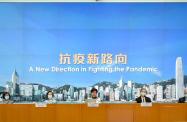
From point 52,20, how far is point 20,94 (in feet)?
6.43

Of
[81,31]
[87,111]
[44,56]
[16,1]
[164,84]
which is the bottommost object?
[87,111]

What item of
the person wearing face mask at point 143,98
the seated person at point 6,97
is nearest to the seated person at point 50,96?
the seated person at point 6,97

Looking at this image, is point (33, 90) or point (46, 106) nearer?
point (46, 106)

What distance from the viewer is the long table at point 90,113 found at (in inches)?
333

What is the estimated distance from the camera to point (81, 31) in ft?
30.5

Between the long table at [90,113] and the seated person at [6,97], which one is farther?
the seated person at [6,97]

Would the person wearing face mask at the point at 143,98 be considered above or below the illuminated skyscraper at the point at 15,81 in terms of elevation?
below

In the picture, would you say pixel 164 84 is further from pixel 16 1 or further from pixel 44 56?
pixel 16 1

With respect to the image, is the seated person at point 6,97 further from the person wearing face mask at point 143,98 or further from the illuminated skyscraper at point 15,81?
the person wearing face mask at point 143,98

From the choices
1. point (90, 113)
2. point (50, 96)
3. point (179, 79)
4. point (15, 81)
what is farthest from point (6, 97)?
point (179, 79)

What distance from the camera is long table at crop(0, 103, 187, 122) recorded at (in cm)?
845

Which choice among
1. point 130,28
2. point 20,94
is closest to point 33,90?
point 20,94

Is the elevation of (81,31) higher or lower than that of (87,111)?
higher

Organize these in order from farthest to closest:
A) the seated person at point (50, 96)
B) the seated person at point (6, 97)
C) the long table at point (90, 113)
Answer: the seated person at point (50, 96) → the seated person at point (6, 97) → the long table at point (90, 113)
